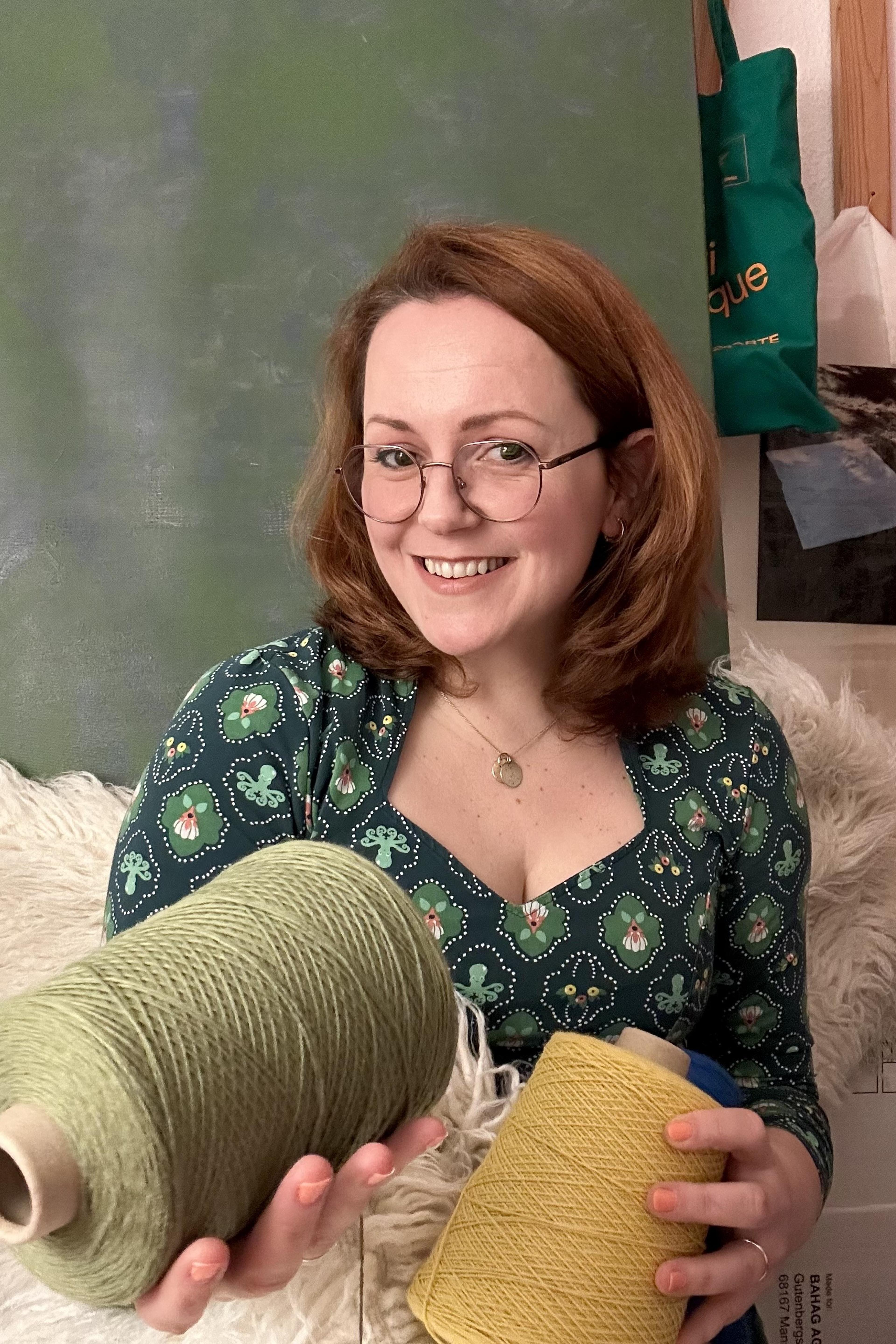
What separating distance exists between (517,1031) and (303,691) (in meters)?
0.33

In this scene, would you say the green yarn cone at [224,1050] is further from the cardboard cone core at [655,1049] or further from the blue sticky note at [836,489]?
the blue sticky note at [836,489]

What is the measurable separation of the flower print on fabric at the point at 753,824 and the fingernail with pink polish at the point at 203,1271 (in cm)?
63

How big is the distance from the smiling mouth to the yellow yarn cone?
14.8 inches

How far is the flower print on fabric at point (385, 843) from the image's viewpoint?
2.98 ft

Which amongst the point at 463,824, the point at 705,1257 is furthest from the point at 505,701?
the point at 705,1257

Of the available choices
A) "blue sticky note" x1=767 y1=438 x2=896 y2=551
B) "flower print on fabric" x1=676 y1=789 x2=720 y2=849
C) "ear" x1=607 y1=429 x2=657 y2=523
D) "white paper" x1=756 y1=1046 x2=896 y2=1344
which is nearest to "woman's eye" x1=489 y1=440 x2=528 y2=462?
"ear" x1=607 y1=429 x2=657 y2=523

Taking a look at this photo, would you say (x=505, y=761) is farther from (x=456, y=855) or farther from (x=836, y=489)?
(x=836, y=489)

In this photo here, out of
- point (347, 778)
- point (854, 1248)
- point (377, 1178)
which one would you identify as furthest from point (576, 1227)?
point (854, 1248)

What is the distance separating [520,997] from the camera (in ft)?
2.94

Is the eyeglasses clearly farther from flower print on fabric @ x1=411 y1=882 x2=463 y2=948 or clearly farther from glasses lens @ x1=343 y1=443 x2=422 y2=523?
flower print on fabric @ x1=411 y1=882 x2=463 y2=948

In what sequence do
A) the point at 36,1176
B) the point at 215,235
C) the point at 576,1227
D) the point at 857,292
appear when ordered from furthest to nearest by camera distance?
the point at 857,292
the point at 215,235
the point at 576,1227
the point at 36,1176

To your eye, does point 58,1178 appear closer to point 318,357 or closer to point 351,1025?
point 351,1025

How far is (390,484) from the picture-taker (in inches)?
36.0

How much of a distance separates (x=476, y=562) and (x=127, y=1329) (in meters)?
0.58
